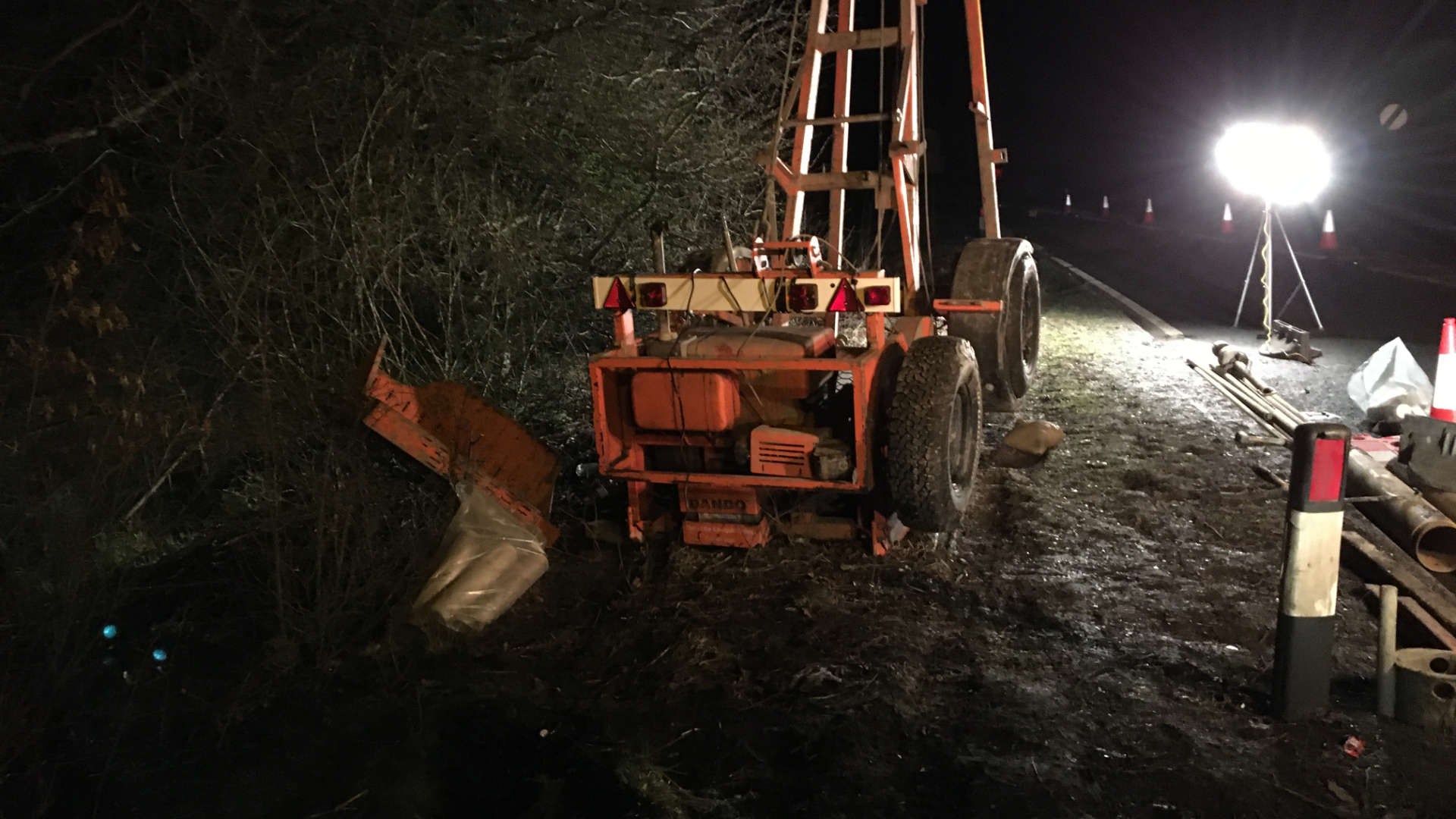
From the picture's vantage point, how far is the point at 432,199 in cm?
653

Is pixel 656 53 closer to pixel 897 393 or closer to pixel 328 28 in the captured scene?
pixel 328 28

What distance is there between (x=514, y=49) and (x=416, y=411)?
3.52 meters

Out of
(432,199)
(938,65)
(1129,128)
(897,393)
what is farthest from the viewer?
(1129,128)

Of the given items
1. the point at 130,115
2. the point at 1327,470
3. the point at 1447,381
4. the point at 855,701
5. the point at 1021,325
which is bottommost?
the point at 855,701

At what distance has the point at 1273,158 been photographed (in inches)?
393

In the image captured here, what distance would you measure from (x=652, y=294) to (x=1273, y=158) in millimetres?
8438

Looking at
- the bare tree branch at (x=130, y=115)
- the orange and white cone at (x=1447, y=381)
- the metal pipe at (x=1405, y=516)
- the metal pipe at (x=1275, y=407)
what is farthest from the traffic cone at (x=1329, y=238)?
the bare tree branch at (x=130, y=115)

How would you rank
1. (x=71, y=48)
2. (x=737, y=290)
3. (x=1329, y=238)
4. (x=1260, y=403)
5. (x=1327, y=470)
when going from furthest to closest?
1. (x=1329, y=238)
2. (x=1260, y=403)
3. (x=71, y=48)
4. (x=737, y=290)
5. (x=1327, y=470)

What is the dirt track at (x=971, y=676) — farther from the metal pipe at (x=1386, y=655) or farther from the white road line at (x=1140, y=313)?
the white road line at (x=1140, y=313)

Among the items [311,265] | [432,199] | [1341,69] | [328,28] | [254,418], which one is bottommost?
[254,418]

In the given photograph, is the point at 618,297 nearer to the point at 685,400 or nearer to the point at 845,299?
the point at 685,400

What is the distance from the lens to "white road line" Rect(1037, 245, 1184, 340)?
10.4 m

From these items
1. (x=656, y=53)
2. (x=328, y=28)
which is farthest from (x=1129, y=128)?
(x=328, y=28)

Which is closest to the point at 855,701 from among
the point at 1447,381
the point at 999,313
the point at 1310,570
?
the point at 1310,570
